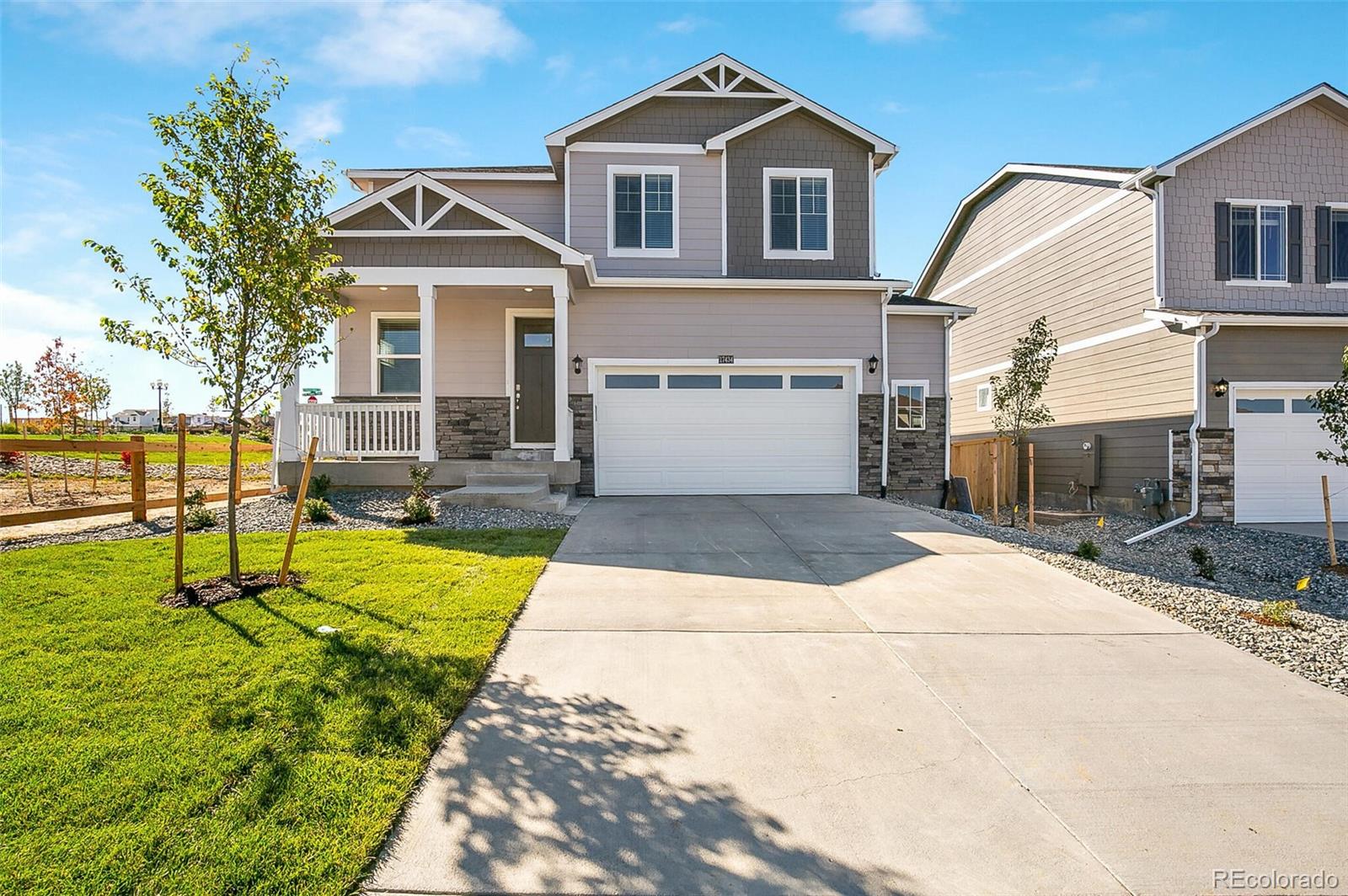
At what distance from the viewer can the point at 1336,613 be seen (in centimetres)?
615

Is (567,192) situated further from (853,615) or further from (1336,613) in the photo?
(1336,613)

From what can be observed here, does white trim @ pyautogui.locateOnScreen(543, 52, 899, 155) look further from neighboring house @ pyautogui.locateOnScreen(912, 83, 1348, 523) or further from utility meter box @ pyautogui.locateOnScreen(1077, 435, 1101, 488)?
utility meter box @ pyautogui.locateOnScreen(1077, 435, 1101, 488)

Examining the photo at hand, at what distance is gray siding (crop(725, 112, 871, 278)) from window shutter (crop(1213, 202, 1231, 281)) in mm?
5983

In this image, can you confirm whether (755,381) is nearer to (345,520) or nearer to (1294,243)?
(345,520)

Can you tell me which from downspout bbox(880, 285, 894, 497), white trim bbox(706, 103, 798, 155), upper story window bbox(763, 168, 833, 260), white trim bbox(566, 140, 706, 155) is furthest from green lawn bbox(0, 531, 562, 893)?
white trim bbox(706, 103, 798, 155)

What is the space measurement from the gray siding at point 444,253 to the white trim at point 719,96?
3.33 metres

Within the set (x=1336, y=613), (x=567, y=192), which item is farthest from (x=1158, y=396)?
(x=567, y=192)

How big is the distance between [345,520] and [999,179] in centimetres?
1609

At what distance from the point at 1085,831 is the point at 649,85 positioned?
1317 cm

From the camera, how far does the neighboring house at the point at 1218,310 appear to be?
448 inches

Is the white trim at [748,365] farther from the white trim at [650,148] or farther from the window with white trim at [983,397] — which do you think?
the window with white trim at [983,397]

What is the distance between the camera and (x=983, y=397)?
1727 cm

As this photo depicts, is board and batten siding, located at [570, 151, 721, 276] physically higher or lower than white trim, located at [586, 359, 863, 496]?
higher

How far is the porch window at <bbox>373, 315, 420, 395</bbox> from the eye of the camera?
12312mm
